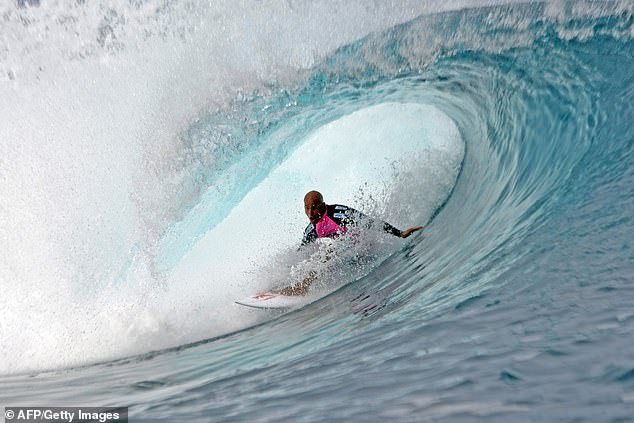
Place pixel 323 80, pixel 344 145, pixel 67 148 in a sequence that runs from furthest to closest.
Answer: pixel 344 145, pixel 323 80, pixel 67 148

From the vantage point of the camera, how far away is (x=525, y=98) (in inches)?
276

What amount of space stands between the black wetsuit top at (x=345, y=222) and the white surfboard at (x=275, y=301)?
749mm

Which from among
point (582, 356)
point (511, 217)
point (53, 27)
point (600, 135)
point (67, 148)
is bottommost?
point (582, 356)

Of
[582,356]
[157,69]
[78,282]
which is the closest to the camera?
[582,356]

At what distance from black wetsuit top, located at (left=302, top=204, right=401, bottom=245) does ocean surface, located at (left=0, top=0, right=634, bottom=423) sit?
0.14 m

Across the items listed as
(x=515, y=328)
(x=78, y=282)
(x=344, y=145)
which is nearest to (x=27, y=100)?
(x=78, y=282)

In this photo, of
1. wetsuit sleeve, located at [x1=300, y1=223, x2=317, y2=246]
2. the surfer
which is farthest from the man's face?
wetsuit sleeve, located at [x1=300, y1=223, x2=317, y2=246]

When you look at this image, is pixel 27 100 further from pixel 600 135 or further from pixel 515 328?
pixel 515 328

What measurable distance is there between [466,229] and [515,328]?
3.58m

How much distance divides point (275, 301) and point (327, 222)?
3.23 feet

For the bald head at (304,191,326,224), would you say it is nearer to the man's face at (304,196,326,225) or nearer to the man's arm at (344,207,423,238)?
the man's face at (304,196,326,225)

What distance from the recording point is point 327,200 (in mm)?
11555

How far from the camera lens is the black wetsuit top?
20.5ft

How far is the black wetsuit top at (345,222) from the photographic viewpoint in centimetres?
624
